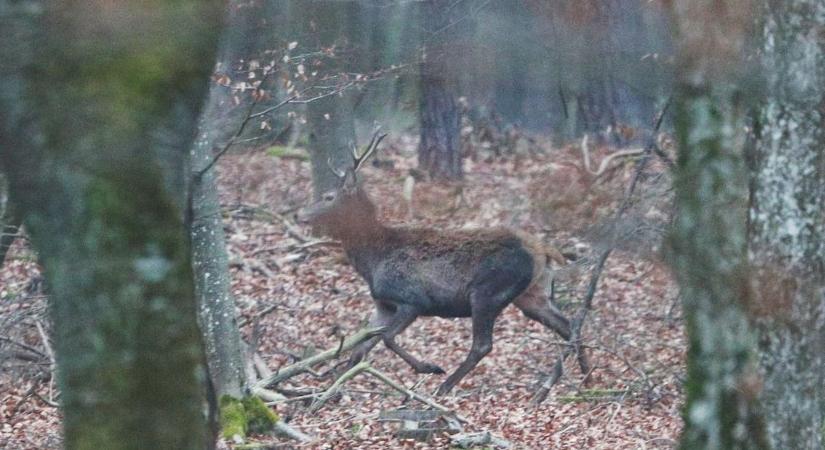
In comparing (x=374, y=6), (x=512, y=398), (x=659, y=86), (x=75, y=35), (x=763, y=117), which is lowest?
(x=512, y=398)

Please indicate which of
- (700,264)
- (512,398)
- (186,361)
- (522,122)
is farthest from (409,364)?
(522,122)

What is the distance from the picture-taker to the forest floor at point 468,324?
1022cm

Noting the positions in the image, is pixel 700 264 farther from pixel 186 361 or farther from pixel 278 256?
pixel 278 256

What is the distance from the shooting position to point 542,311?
13.1 metres

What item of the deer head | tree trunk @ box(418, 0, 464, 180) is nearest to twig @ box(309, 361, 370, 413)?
the deer head

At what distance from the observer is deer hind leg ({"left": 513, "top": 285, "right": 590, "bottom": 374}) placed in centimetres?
1290

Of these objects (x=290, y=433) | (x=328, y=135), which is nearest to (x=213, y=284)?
(x=290, y=433)

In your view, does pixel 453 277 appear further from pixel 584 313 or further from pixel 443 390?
pixel 584 313

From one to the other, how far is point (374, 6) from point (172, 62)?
32.9 feet

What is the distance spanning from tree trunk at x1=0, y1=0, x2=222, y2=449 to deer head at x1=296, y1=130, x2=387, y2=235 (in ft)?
30.2

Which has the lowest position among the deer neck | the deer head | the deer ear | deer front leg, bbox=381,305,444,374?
deer front leg, bbox=381,305,444,374

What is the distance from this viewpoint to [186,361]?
182 inches

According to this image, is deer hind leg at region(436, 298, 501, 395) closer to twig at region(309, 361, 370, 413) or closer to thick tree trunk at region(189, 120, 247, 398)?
twig at region(309, 361, 370, 413)

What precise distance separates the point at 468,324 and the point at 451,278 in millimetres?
2325
